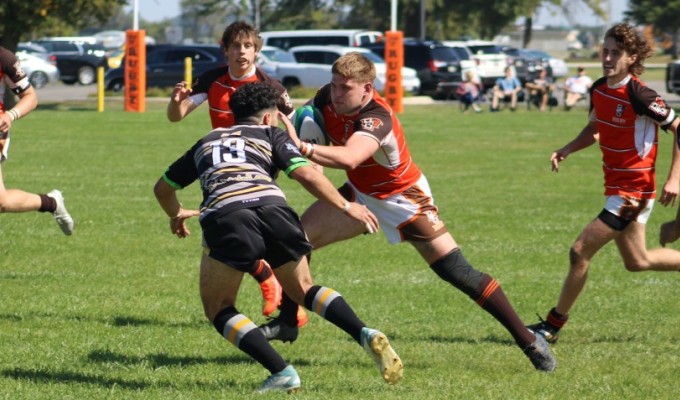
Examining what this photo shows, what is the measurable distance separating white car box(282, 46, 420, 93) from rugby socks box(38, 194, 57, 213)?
98.0ft

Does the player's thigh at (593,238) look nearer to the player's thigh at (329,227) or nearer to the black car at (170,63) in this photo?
the player's thigh at (329,227)

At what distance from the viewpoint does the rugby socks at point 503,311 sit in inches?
264

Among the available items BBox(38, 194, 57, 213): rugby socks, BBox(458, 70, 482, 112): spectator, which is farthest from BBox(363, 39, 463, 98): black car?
BBox(38, 194, 57, 213): rugby socks

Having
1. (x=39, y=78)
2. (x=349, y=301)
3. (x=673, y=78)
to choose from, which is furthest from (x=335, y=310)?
(x=39, y=78)

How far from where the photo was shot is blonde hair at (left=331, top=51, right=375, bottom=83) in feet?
20.8

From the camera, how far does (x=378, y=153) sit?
6734mm

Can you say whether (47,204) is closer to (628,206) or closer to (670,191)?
(628,206)

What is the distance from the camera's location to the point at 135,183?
16484 millimetres

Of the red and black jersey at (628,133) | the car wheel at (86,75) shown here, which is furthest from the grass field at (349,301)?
the car wheel at (86,75)

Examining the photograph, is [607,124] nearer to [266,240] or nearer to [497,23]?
[266,240]

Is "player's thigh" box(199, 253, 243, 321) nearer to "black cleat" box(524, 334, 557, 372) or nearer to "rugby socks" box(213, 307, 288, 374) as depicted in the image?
"rugby socks" box(213, 307, 288, 374)

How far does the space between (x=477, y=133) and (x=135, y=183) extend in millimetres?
11474

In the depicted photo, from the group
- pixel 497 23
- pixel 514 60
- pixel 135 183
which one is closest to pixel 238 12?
pixel 497 23

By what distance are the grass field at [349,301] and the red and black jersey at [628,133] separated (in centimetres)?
107
